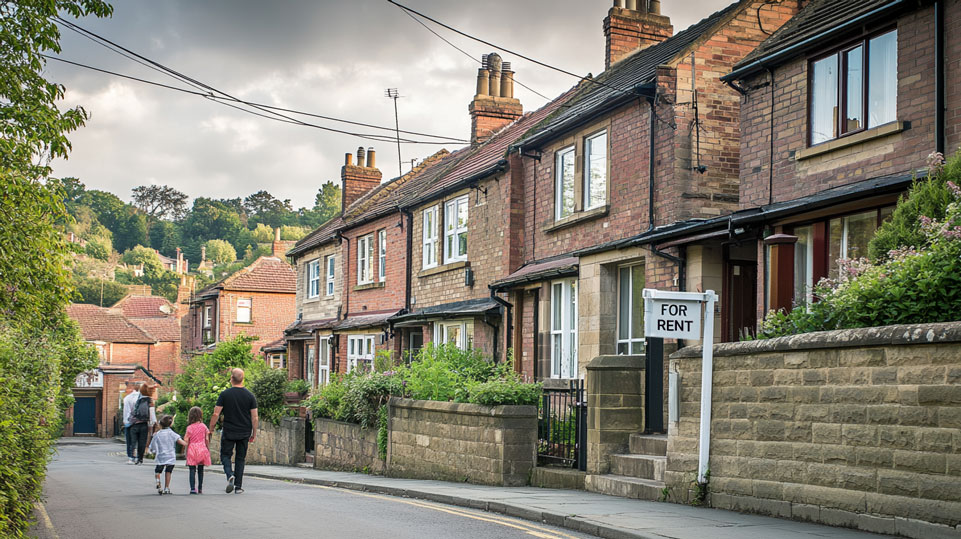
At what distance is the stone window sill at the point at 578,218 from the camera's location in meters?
17.9

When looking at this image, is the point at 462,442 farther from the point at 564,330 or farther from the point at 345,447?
the point at 345,447

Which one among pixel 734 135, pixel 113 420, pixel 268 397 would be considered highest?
pixel 734 135

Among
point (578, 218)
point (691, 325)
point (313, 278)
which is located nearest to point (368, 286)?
point (313, 278)

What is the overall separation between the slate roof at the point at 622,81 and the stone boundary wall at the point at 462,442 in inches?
243

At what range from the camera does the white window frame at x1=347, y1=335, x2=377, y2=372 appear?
96.9ft

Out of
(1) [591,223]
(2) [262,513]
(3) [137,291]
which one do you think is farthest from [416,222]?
(3) [137,291]

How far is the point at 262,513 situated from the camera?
37.0ft

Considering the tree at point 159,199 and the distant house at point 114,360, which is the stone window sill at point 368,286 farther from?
the tree at point 159,199

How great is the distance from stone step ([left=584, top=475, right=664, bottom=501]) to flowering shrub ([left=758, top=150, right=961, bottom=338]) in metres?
2.30

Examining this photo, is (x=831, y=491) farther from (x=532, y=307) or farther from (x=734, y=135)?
(x=532, y=307)

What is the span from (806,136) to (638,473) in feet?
17.7

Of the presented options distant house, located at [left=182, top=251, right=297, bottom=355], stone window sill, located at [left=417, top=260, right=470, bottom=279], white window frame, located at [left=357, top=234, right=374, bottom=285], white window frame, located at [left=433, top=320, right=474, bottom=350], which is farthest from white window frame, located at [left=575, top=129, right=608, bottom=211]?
distant house, located at [left=182, top=251, right=297, bottom=355]

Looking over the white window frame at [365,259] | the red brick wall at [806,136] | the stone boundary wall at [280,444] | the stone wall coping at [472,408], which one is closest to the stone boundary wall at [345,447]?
the stone wall coping at [472,408]

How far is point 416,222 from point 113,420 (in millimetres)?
40135
